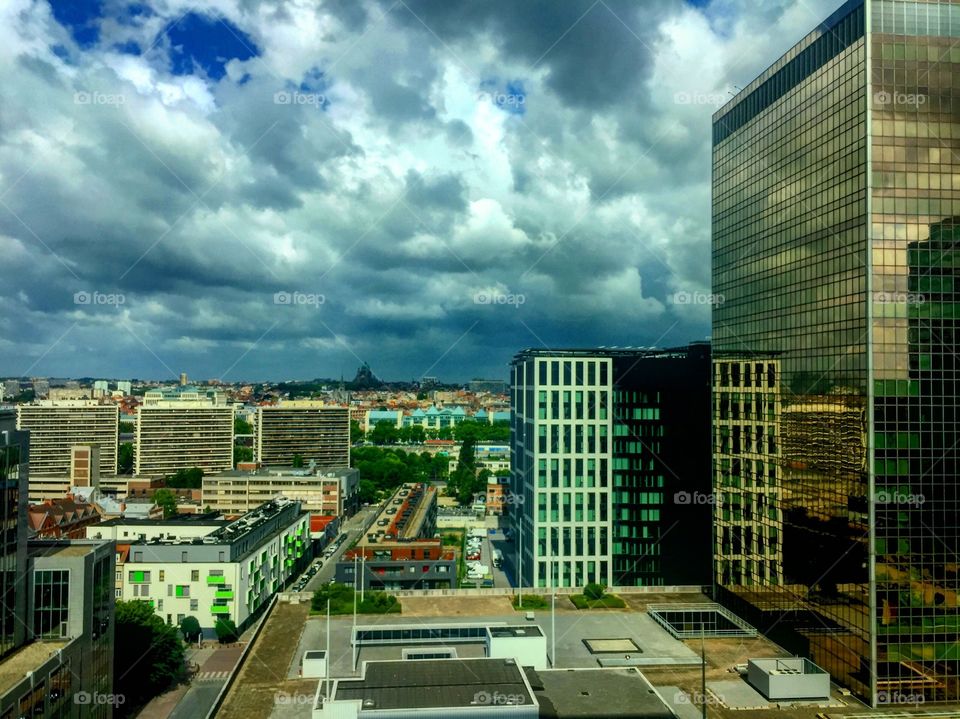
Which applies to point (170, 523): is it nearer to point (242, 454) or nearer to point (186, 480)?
point (186, 480)

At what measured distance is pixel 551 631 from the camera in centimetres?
3778

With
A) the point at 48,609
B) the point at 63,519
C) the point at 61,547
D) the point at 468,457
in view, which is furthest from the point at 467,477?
the point at 48,609

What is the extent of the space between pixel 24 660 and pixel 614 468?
4023 centimetres

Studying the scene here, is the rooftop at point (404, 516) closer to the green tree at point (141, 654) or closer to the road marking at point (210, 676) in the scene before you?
the road marking at point (210, 676)

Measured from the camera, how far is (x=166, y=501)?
99312 mm

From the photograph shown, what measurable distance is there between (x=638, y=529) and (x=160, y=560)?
122ft

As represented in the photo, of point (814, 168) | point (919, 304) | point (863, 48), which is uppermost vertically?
point (863, 48)

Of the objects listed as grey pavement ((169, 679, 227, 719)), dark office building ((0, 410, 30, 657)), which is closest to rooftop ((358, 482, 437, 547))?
grey pavement ((169, 679, 227, 719))

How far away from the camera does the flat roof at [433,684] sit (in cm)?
2367

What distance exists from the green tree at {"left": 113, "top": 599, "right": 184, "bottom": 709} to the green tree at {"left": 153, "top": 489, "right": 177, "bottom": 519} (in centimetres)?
5291

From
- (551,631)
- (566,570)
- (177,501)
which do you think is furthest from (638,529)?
(177,501)

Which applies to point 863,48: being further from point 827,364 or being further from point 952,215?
point 827,364

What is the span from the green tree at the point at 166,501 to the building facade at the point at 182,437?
28545 mm

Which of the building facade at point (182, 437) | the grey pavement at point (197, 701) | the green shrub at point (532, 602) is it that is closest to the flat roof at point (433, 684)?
the green shrub at point (532, 602)
